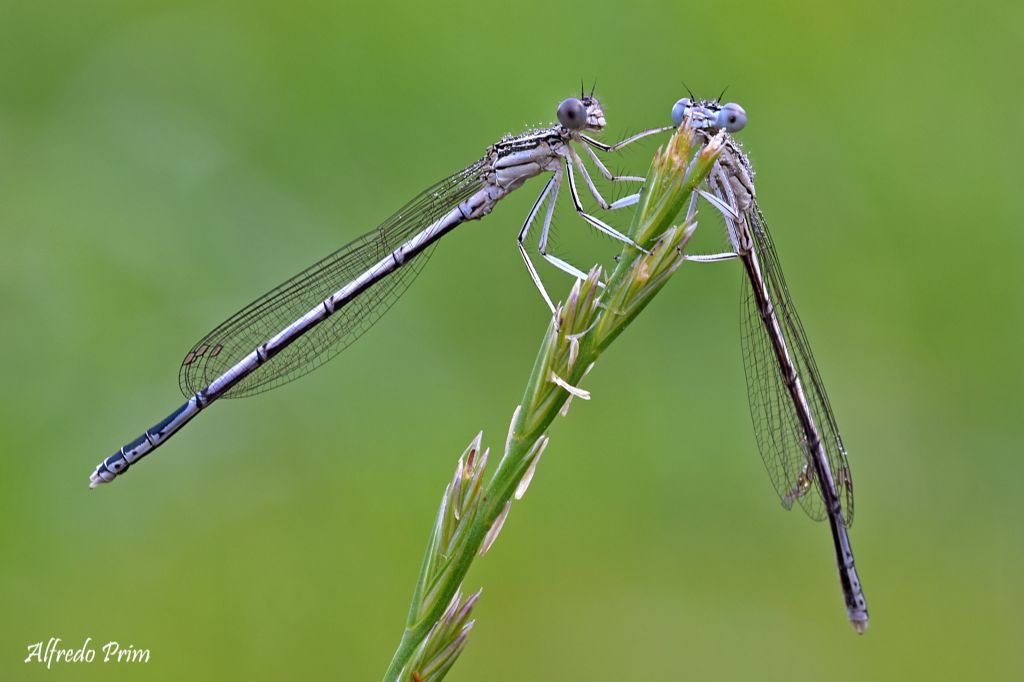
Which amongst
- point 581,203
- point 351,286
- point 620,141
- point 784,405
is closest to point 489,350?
point 351,286

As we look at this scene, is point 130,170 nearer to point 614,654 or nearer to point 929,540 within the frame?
point 614,654

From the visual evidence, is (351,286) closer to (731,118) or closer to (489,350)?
(489,350)

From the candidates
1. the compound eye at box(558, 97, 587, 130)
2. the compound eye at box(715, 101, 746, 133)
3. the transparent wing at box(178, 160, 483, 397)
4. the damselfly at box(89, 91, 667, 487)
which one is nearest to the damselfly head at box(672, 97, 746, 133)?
the compound eye at box(715, 101, 746, 133)

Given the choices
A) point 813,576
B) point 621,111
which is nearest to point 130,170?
point 621,111

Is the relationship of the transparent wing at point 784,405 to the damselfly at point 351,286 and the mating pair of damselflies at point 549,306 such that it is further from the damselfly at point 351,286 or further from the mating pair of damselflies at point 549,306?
the damselfly at point 351,286

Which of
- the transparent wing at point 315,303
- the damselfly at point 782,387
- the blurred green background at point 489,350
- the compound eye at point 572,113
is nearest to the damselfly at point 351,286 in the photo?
the transparent wing at point 315,303

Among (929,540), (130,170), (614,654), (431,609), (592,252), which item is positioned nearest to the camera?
(431,609)
